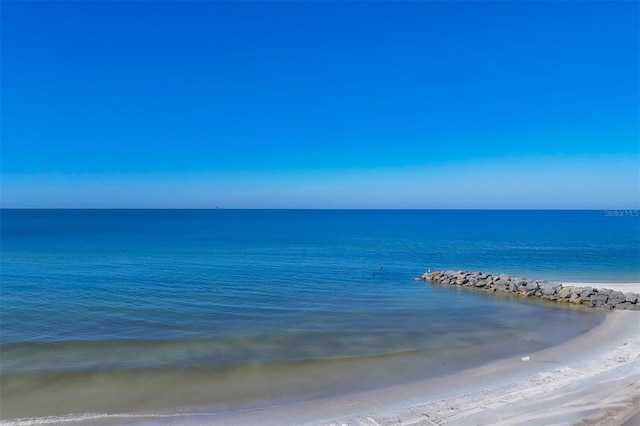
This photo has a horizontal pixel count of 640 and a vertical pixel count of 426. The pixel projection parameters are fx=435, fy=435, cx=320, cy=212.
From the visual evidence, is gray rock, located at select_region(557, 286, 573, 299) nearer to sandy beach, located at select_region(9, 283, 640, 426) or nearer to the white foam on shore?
sandy beach, located at select_region(9, 283, 640, 426)

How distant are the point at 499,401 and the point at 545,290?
1672cm

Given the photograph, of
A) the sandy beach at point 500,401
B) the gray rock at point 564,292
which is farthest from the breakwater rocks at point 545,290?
the sandy beach at point 500,401

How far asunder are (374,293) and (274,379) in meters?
13.9

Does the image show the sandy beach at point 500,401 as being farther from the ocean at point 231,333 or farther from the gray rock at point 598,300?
the gray rock at point 598,300

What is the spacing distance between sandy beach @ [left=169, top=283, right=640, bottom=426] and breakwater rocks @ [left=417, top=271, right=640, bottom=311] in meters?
9.75

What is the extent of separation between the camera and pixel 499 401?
984cm

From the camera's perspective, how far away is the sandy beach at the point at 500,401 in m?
8.95

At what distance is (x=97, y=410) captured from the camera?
33.0ft

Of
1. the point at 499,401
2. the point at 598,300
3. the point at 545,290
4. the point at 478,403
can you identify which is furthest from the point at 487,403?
the point at 545,290

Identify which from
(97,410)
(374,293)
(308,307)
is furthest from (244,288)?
(97,410)

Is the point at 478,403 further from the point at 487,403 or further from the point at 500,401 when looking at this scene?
the point at 500,401

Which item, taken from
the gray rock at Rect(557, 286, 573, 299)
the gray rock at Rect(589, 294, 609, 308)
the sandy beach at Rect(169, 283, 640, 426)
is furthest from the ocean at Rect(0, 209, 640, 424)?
the gray rock at Rect(557, 286, 573, 299)

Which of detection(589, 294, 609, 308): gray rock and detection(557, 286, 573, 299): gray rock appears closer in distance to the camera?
detection(589, 294, 609, 308): gray rock

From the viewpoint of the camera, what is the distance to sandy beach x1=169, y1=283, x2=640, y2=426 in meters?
8.95
